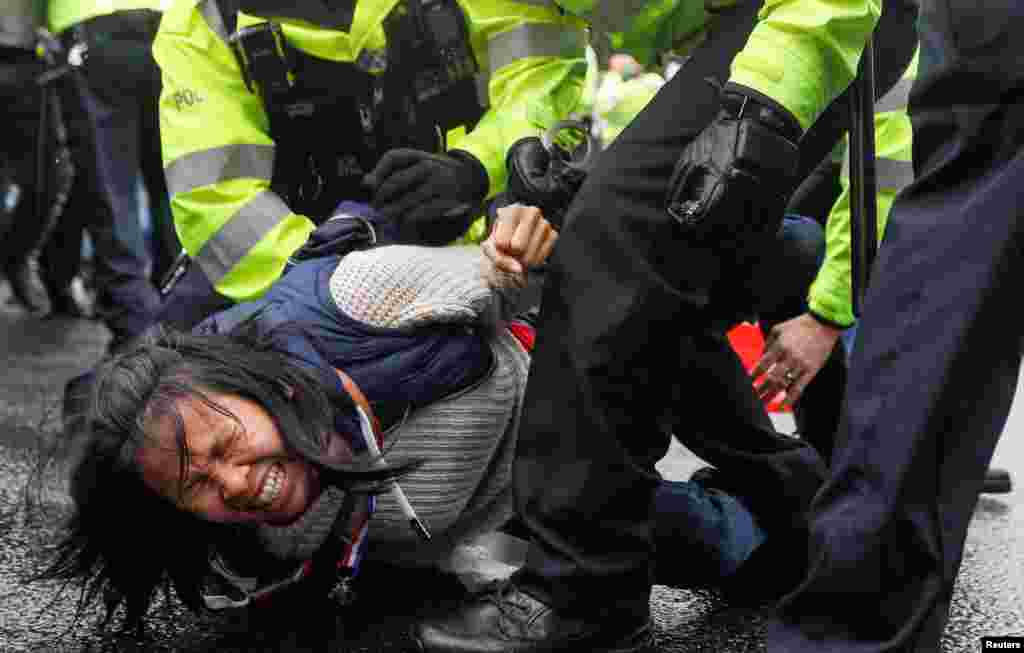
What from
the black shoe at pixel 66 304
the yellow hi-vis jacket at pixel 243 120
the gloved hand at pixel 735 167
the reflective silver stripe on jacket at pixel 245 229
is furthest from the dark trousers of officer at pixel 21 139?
the gloved hand at pixel 735 167

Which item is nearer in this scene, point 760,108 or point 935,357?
point 935,357

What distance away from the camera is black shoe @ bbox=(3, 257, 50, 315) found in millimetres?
5312

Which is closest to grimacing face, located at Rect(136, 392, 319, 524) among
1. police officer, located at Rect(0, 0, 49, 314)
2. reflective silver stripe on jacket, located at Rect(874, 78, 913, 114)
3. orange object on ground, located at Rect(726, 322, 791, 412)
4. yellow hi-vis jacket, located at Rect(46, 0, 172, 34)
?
reflective silver stripe on jacket, located at Rect(874, 78, 913, 114)

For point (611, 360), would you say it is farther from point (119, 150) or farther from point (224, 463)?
point (119, 150)

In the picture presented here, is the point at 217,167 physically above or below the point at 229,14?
below

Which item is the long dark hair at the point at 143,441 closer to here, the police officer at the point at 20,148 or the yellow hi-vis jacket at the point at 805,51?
the yellow hi-vis jacket at the point at 805,51

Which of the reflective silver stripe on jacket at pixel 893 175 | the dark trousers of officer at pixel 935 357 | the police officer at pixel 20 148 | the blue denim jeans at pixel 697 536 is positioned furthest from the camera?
the police officer at pixel 20 148

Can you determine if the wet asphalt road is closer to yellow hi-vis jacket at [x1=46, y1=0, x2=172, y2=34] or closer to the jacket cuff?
the jacket cuff

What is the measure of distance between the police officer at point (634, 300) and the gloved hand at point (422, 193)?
0.51m

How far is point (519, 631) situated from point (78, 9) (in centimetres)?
316

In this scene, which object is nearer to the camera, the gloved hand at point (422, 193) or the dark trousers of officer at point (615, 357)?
the dark trousers of officer at point (615, 357)

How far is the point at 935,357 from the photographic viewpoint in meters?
1.21

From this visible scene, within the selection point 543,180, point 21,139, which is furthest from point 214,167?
point 21,139

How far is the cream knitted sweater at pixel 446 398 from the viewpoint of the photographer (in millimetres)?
1868
